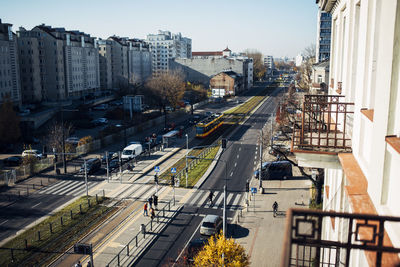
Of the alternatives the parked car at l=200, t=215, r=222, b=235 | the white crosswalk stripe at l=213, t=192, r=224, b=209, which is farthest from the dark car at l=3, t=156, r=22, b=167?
the parked car at l=200, t=215, r=222, b=235

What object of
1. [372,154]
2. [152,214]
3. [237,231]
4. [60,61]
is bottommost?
[237,231]

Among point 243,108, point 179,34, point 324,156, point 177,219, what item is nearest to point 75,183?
point 177,219

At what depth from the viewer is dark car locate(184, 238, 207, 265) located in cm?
1866

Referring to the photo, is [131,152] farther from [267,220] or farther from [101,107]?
[101,107]

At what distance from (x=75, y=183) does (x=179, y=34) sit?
567ft

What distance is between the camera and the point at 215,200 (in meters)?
29.3

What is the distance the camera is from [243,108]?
81.4 m

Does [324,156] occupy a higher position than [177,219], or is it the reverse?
[324,156]

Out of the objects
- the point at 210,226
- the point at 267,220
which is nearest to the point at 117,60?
the point at 267,220

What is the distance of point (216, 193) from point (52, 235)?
13.8m

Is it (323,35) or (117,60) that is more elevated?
(323,35)

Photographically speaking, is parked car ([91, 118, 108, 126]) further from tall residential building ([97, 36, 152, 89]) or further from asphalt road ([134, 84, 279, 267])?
tall residential building ([97, 36, 152, 89])

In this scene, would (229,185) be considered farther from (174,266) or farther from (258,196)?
(174,266)

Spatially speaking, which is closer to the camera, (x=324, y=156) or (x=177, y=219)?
(x=324, y=156)
